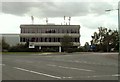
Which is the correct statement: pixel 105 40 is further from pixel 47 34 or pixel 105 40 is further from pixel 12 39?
pixel 12 39

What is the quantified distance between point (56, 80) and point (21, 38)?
107 meters

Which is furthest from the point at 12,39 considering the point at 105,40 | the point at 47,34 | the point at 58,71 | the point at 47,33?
the point at 58,71

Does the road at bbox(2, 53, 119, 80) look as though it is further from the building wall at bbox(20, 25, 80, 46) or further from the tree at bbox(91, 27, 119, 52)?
the building wall at bbox(20, 25, 80, 46)

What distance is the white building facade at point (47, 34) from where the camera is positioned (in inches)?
4685

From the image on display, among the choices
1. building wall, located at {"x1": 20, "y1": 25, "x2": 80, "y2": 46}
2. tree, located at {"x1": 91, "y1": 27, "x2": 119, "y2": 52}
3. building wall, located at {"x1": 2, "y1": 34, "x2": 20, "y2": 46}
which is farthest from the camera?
building wall, located at {"x1": 2, "y1": 34, "x2": 20, "y2": 46}

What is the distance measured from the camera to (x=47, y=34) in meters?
119

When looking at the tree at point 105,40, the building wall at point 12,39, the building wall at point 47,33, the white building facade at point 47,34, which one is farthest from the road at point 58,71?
the building wall at point 12,39

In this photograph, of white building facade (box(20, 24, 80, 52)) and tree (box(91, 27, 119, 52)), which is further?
white building facade (box(20, 24, 80, 52))

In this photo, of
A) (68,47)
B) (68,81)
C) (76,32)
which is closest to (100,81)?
(68,81)

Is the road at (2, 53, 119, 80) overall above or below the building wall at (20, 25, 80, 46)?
below

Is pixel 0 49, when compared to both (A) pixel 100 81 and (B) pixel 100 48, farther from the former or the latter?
(A) pixel 100 81

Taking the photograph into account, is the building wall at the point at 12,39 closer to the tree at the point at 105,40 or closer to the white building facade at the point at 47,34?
the white building facade at the point at 47,34

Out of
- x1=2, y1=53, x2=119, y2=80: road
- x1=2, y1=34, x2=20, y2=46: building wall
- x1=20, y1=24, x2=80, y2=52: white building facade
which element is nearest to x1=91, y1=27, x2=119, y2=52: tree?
x1=20, y1=24, x2=80, y2=52: white building facade

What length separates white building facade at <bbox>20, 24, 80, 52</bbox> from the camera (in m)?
119
